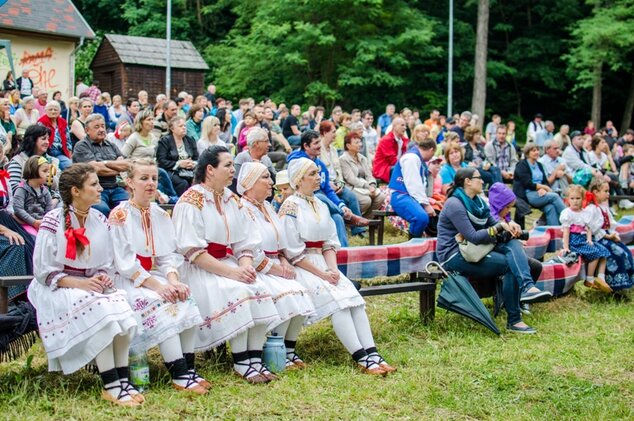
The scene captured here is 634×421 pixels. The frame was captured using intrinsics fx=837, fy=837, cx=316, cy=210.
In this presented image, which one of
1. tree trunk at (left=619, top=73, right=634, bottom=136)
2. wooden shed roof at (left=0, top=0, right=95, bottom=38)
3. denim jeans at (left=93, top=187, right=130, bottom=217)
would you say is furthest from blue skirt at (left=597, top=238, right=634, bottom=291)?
tree trunk at (left=619, top=73, right=634, bottom=136)

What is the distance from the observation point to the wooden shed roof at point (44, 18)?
1878 cm

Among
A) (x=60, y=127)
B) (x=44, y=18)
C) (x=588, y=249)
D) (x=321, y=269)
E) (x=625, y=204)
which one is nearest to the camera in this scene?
(x=321, y=269)

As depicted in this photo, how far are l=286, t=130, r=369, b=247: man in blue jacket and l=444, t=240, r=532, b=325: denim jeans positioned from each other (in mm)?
1621

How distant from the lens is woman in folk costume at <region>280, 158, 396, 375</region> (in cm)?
532

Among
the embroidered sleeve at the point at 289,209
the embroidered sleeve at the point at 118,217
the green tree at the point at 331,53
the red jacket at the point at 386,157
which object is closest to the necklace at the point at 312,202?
the embroidered sleeve at the point at 289,209

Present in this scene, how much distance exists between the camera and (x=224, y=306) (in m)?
4.91

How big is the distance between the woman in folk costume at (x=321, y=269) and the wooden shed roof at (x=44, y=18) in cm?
1467

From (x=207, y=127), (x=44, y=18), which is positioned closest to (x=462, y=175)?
(x=207, y=127)

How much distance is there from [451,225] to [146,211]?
107 inches

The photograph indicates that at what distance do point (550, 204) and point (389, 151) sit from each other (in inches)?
84.7

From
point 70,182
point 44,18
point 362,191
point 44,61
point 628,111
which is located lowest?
point 362,191

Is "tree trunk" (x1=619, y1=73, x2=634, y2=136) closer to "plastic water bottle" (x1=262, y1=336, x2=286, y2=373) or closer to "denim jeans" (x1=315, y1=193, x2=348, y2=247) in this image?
"denim jeans" (x1=315, y1=193, x2=348, y2=247)

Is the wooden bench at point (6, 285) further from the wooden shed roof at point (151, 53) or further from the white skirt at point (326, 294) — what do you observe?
the wooden shed roof at point (151, 53)

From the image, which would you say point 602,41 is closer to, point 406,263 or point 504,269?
point 406,263
